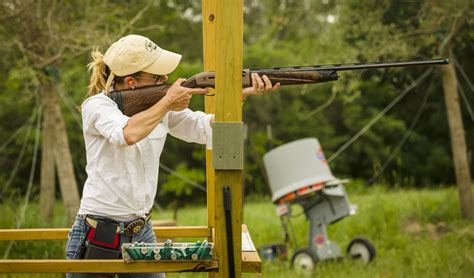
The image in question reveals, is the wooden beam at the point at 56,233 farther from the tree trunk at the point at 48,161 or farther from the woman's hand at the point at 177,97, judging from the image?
the tree trunk at the point at 48,161

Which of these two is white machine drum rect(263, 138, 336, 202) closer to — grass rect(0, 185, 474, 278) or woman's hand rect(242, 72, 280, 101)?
grass rect(0, 185, 474, 278)

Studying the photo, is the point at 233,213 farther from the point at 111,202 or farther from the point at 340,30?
the point at 340,30

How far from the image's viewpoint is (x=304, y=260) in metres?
6.52

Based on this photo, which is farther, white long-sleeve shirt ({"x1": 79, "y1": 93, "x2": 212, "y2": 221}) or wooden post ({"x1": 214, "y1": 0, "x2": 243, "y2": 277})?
white long-sleeve shirt ({"x1": 79, "y1": 93, "x2": 212, "y2": 221})

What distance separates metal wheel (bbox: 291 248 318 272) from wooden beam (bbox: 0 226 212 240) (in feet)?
9.85

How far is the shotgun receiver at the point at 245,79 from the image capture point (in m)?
2.92

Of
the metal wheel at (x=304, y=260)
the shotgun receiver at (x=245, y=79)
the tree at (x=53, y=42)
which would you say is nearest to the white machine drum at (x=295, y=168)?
the metal wheel at (x=304, y=260)

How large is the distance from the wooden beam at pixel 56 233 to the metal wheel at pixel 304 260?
3.00m

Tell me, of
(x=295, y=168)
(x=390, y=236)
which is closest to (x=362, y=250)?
(x=295, y=168)

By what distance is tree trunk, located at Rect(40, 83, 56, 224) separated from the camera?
7.93 metres

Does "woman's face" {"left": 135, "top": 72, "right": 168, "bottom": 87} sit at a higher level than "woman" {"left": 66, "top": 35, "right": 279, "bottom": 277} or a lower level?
higher

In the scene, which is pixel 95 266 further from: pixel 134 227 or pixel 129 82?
pixel 129 82

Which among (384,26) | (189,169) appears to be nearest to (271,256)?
(384,26)

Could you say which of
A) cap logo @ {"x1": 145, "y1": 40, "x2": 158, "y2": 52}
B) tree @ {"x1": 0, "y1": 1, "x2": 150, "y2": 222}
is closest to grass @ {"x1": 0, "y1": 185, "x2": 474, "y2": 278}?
tree @ {"x1": 0, "y1": 1, "x2": 150, "y2": 222}
